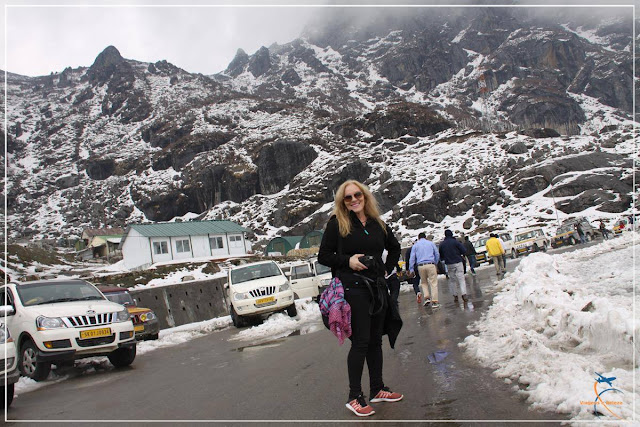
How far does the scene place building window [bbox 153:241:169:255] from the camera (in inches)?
2019

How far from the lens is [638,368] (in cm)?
366

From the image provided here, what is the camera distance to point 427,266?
37.3 ft

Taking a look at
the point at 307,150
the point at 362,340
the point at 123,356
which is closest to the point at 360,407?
the point at 362,340

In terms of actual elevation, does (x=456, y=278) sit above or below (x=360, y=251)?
below

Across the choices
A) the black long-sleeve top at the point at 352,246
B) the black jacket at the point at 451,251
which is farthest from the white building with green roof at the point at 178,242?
the black long-sleeve top at the point at 352,246

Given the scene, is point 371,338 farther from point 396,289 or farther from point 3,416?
point 3,416

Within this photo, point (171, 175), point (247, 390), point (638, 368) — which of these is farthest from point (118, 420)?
point (171, 175)

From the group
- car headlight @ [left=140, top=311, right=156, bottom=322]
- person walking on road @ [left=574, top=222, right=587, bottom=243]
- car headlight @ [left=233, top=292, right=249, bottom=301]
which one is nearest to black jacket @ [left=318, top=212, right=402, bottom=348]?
car headlight @ [left=233, top=292, right=249, bottom=301]

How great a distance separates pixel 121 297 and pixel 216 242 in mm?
43841

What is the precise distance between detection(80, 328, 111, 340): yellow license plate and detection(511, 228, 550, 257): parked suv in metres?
28.9

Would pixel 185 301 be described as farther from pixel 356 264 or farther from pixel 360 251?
pixel 356 264

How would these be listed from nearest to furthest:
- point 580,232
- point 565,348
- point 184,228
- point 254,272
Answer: point 565,348, point 254,272, point 580,232, point 184,228

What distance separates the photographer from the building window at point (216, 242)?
56312 millimetres
